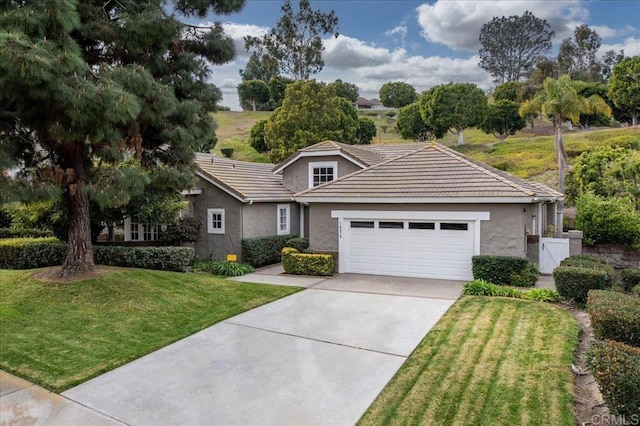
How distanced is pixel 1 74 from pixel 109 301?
5.46 metres

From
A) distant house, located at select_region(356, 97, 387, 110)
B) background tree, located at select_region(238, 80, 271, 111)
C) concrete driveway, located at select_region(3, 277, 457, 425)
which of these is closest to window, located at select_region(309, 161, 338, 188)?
concrete driveway, located at select_region(3, 277, 457, 425)

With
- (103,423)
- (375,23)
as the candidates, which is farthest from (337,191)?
(375,23)

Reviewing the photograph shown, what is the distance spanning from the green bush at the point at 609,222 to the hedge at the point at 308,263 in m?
11.8

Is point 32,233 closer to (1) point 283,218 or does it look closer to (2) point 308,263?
(1) point 283,218

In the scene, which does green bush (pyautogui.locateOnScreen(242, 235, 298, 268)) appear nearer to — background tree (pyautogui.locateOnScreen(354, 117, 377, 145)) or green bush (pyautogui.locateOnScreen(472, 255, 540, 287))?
green bush (pyautogui.locateOnScreen(472, 255, 540, 287))

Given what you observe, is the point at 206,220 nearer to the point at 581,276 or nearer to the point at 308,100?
the point at 581,276

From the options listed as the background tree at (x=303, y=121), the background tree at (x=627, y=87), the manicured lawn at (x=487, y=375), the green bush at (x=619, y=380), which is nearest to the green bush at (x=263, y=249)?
the manicured lawn at (x=487, y=375)

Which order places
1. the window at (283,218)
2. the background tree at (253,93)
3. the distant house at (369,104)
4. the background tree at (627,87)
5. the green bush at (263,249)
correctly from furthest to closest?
1. the distant house at (369,104)
2. the background tree at (253,93)
3. the background tree at (627,87)
4. the window at (283,218)
5. the green bush at (263,249)

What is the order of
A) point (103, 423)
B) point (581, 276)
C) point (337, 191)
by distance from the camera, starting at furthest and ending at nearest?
point (337, 191) → point (581, 276) → point (103, 423)

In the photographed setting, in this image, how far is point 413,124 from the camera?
47844 millimetres

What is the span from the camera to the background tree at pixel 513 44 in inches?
2559

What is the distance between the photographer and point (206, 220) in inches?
696

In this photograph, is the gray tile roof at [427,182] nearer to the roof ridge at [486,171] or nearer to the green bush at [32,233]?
the roof ridge at [486,171]

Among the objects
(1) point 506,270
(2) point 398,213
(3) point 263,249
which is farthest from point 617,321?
(3) point 263,249
